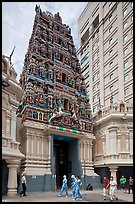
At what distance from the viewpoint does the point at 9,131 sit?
23.0 metres

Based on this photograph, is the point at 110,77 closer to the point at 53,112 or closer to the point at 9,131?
the point at 53,112

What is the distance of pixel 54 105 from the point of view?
30234 mm

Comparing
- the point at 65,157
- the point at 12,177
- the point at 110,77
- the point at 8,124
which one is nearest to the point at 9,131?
the point at 8,124

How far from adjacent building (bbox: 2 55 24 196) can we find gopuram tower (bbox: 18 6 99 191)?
10.1 ft

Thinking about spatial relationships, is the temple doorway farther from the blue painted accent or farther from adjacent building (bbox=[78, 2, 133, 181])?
adjacent building (bbox=[78, 2, 133, 181])

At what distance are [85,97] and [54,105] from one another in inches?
225

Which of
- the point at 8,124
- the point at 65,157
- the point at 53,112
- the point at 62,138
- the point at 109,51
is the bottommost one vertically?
the point at 65,157

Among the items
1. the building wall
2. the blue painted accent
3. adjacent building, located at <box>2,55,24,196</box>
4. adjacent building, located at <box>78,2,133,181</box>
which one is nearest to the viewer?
adjacent building, located at <box>2,55,24,196</box>

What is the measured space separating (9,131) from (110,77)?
111ft

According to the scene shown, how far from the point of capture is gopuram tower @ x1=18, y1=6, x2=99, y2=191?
2722cm

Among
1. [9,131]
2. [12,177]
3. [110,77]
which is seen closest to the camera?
[12,177]

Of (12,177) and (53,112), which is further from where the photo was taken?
(53,112)

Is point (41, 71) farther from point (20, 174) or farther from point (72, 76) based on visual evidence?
point (20, 174)

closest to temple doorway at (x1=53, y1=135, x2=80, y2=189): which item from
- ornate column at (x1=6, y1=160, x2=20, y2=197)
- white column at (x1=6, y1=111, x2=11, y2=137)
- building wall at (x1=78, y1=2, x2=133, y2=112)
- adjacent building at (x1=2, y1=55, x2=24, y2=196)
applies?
adjacent building at (x1=2, y1=55, x2=24, y2=196)
